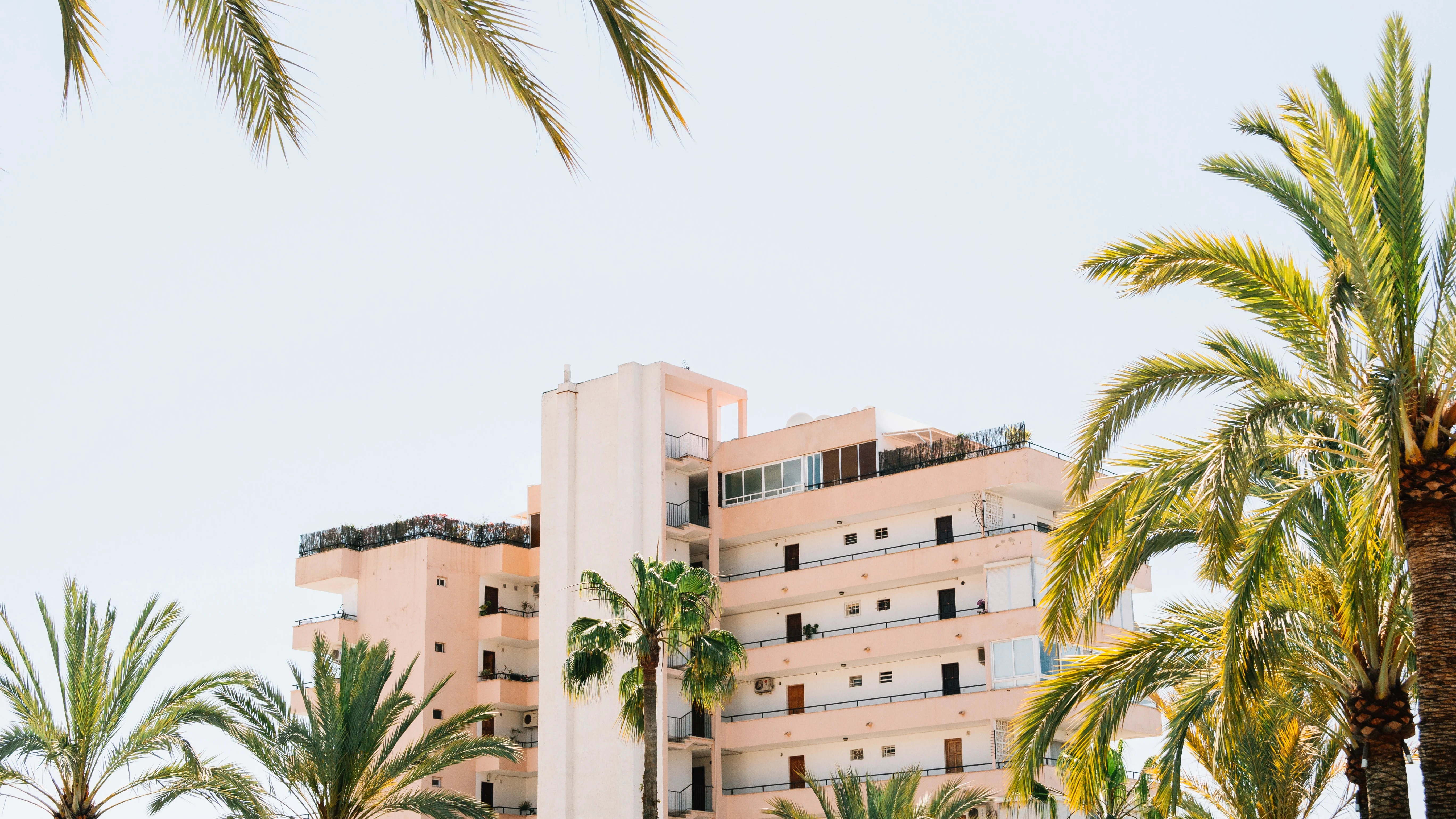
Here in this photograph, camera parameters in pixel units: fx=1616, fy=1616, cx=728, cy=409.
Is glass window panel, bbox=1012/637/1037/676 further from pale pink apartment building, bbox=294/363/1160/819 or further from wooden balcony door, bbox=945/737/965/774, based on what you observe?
wooden balcony door, bbox=945/737/965/774

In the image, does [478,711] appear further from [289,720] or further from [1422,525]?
[1422,525]

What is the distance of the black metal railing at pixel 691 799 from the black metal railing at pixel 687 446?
11.6 meters

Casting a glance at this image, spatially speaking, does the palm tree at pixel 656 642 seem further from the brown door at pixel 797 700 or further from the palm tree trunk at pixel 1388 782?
the palm tree trunk at pixel 1388 782

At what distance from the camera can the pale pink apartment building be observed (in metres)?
51.2

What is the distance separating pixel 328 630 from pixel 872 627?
21.7 meters

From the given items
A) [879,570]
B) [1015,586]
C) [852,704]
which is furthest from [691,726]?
[1015,586]

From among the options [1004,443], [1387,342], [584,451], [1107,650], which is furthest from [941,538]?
[1387,342]

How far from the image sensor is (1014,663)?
49469 millimetres

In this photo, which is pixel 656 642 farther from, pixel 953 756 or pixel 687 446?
pixel 687 446

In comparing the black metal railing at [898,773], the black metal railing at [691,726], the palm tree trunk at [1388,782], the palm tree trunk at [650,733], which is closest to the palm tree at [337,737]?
the palm tree trunk at [650,733]

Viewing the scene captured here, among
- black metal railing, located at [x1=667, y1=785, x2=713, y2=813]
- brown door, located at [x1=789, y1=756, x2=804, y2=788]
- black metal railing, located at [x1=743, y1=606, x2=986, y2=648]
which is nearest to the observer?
black metal railing, located at [x1=743, y1=606, x2=986, y2=648]

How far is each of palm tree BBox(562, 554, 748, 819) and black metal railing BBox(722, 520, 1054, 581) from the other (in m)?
11.9

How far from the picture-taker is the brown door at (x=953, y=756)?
50406 millimetres

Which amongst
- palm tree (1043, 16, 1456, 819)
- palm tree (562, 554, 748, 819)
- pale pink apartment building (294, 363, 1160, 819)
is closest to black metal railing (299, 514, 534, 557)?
pale pink apartment building (294, 363, 1160, 819)
